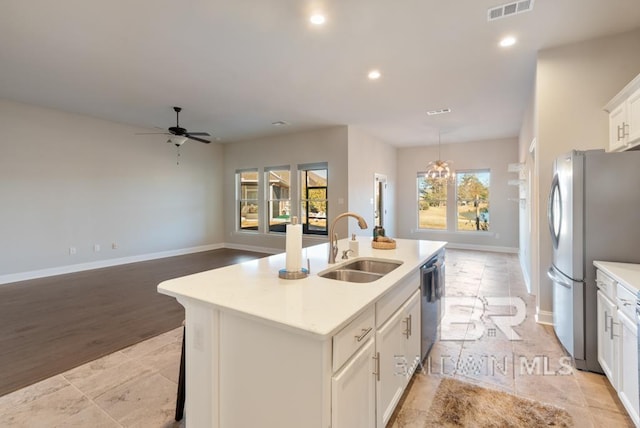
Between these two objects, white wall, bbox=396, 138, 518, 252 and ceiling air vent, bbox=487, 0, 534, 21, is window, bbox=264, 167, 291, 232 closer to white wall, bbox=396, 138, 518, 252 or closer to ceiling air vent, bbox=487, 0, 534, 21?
white wall, bbox=396, 138, 518, 252

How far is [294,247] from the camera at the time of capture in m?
1.70

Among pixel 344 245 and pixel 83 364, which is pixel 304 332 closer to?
pixel 344 245

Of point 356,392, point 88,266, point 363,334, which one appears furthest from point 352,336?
point 88,266

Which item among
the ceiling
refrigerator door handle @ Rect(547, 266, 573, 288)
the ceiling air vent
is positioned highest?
the ceiling

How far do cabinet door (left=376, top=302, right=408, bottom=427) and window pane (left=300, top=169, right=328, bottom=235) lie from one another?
514cm

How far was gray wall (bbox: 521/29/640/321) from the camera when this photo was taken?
2.89 meters

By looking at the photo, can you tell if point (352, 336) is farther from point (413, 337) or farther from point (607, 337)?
point (607, 337)

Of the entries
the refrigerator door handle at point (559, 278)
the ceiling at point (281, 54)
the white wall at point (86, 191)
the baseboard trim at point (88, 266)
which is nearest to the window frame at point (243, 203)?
the white wall at point (86, 191)

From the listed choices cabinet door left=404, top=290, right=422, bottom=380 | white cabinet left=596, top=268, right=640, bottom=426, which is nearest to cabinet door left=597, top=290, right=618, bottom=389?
white cabinet left=596, top=268, right=640, bottom=426

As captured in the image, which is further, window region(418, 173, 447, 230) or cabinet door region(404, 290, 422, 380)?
window region(418, 173, 447, 230)

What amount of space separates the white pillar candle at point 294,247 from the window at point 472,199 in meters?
7.56

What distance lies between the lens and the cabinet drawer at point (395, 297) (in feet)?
4.97

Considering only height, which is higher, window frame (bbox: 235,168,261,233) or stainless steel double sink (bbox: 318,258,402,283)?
window frame (bbox: 235,168,261,233)

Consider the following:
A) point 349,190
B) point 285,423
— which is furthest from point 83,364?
point 349,190
